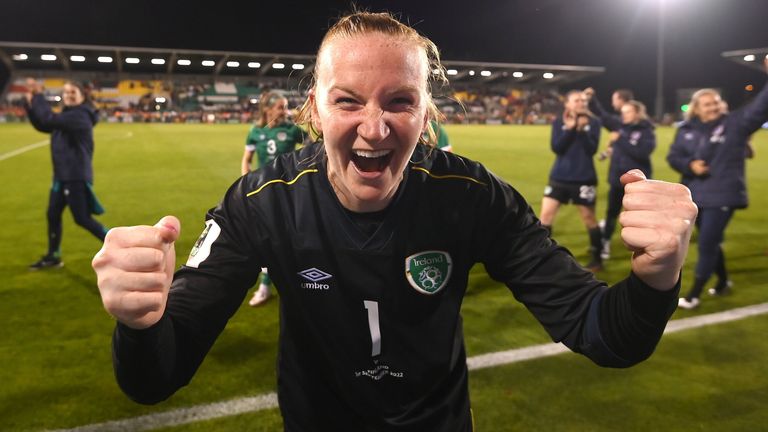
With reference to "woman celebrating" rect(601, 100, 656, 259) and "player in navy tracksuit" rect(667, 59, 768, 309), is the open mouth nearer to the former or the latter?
"player in navy tracksuit" rect(667, 59, 768, 309)

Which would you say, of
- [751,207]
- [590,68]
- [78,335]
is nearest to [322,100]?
[78,335]

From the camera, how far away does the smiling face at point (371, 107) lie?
5.19 feet

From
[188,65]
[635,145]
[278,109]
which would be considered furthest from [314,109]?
[188,65]

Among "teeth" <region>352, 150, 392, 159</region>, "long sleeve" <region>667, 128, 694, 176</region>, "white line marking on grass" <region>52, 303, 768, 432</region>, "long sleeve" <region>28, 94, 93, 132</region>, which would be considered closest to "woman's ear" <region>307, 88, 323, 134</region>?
"teeth" <region>352, 150, 392, 159</region>

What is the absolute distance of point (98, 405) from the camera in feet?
12.0

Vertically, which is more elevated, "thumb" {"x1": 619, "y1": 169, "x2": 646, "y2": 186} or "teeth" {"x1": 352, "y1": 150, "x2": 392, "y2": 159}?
"teeth" {"x1": 352, "y1": 150, "x2": 392, "y2": 159}

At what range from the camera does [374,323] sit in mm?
1744

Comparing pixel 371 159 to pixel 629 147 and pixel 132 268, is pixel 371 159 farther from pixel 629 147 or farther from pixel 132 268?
pixel 629 147

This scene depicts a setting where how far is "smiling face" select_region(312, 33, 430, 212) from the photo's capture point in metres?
1.58

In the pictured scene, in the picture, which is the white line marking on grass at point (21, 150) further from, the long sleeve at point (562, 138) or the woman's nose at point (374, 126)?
the woman's nose at point (374, 126)

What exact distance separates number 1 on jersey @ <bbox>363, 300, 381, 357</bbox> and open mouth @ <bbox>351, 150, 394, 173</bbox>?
1.38ft

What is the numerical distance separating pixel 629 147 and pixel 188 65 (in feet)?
174

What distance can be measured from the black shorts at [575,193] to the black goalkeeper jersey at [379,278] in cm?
529

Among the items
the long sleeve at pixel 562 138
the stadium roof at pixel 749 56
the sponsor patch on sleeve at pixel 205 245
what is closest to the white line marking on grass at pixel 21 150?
the long sleeve at pixel 562 138
